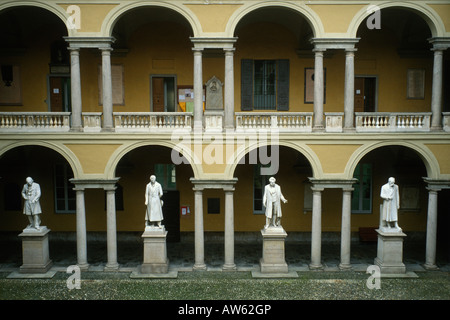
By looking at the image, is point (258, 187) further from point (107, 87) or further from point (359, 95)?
point (107, 87)

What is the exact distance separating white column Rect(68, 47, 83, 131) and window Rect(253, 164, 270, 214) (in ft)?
27.0

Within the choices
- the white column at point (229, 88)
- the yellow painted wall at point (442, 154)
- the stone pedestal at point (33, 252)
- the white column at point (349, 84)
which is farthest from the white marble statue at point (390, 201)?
the stone pedestal at point (33, 252)

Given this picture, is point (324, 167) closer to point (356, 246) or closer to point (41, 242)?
point (356, 246)

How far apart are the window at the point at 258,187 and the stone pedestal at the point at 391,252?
5880mm

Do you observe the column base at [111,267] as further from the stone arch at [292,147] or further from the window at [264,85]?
the window at [264,85]

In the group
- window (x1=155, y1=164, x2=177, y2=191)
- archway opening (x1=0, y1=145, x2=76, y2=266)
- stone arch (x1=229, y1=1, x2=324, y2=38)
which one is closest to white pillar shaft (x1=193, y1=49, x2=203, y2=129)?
stone arch (x1=229, y1=1, x2=324, y2=38)

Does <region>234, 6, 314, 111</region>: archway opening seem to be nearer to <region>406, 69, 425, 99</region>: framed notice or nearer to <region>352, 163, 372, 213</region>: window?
<region>406, 69, 425, 99</region>: framed notice

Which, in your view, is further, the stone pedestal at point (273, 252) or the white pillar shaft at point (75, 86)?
the stone pedestal at point (273, 252)

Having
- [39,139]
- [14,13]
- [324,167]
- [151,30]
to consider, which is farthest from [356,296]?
[14,13]

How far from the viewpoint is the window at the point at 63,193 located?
18.0 metres

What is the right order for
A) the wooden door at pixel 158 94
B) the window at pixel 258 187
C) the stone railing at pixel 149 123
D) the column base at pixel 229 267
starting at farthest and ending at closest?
the window at pixel 258 187, the wooden door at pixel 158 94, the column base at pixel 229 267, the stone railing at pixel 149 123

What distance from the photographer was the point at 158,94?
56.9ft

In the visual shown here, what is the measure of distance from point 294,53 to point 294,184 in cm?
617

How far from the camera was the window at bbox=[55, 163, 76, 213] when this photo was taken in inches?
708
